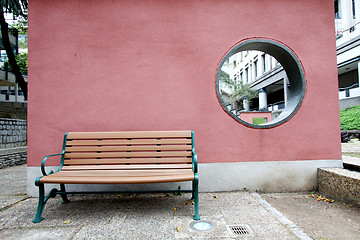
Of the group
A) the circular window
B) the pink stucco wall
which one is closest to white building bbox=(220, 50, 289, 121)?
the circular window

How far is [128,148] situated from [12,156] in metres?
6.34

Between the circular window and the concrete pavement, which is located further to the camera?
the circular window

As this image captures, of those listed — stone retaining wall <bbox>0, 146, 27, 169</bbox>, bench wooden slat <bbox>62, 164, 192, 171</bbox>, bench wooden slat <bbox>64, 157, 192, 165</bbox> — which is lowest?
stone retaining wall <bbox>0, 146, 27, 169</bbox>

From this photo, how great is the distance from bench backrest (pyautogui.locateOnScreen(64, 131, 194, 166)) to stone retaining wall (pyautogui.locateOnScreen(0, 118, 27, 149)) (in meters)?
5.83

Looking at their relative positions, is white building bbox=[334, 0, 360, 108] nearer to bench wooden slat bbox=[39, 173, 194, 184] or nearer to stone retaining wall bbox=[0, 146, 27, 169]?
bench wooden slat bbox=[39, 173, 194, 184]

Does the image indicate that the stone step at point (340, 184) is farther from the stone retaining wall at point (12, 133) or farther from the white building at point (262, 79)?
the white building at point (262, 79)

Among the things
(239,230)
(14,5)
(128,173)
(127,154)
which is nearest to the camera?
(239,230)

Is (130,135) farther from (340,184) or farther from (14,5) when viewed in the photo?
(14,5)

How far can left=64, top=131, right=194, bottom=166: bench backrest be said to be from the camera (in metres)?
2.95

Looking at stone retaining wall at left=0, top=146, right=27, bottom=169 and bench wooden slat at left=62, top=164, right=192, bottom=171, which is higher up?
bench wooden slat at left=62, top=164, right=192, bottom=171

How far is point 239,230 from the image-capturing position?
2113 millimetres

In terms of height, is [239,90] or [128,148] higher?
[239,90]

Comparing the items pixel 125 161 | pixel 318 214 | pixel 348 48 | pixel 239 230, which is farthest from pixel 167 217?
pixel 348 48

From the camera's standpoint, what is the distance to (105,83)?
3.33 m
